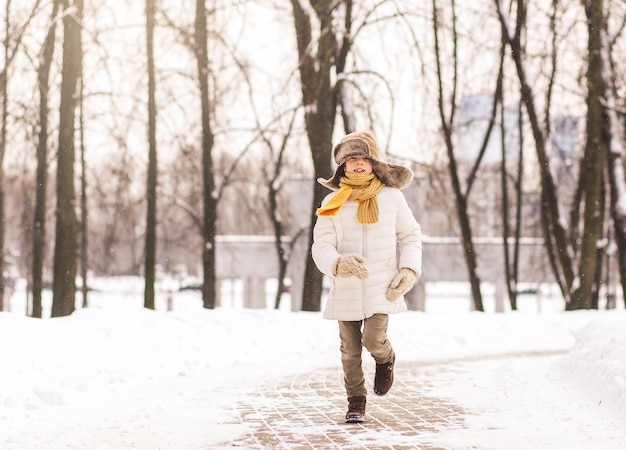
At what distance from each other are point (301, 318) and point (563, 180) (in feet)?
54.8

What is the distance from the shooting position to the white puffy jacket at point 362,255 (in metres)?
6.72

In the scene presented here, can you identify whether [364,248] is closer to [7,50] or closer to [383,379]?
[383,379]

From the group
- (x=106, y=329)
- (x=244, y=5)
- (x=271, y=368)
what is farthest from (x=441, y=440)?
(x=244, y=5)

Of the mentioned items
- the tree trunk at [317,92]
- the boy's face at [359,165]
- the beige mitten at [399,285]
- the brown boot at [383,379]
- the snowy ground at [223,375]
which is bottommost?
the snowy ground at [223,375]

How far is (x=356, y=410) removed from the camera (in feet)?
22.4

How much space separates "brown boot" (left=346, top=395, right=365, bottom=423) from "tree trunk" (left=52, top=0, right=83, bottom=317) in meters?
7.95

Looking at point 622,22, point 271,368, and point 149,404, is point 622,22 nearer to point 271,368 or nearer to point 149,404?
point 271,368

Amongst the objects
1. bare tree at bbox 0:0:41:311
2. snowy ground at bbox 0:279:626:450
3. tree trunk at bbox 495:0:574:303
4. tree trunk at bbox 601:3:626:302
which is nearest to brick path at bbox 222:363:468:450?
snowy ground at bbox 0:279:626:450

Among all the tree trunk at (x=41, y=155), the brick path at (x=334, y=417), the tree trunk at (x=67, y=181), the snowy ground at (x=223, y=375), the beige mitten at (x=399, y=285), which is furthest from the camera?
the tree trunk at (x=41, y=155)

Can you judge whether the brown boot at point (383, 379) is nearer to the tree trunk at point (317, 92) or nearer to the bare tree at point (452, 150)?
the tree trunk at point (317, 92)

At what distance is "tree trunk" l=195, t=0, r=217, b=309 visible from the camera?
1838 cm

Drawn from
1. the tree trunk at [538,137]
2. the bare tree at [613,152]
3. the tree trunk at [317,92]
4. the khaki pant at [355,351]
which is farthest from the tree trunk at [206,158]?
the khaki pant at [355,351]

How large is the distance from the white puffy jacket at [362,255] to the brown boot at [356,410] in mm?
579

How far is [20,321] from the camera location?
33.3 ft
